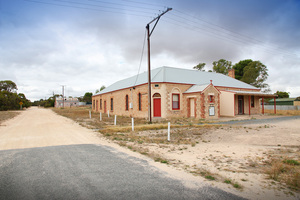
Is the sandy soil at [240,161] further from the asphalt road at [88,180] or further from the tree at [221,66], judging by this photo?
the tree at [221,66]

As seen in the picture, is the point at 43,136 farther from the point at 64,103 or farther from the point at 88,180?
the point at 64,103

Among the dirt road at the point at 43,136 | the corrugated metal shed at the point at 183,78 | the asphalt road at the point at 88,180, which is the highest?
the corrugated metal shed at the point at 183,78

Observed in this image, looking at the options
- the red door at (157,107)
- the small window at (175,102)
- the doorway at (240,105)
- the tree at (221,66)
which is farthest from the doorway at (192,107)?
the tree at (221,66)

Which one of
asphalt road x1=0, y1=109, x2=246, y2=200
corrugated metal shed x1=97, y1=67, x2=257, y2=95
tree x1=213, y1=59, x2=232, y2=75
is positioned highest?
tree x1=213, y1=59, x2=232, y2=75

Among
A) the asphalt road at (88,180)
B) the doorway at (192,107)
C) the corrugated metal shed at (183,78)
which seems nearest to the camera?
the asphalt road at (88,180)

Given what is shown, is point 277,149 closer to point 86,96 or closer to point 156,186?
point 156,186

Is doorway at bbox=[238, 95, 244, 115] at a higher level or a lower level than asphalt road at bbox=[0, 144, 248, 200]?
higher

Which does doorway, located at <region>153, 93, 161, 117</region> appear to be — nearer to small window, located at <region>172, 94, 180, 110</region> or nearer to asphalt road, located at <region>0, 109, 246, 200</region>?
small window, located at <region>172, 94, 180, 110</region>

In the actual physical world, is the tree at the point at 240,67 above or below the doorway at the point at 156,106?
above

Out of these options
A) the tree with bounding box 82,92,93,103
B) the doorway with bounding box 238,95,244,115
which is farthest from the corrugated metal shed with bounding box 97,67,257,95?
the tree with bounding box 82,92,93,103

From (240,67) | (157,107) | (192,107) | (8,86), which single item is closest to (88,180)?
(157,107)

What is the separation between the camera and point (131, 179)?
14.2 ft

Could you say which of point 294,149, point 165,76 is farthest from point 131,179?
point 165,76

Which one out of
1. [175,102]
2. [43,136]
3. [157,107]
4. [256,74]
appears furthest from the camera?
[256,74]
